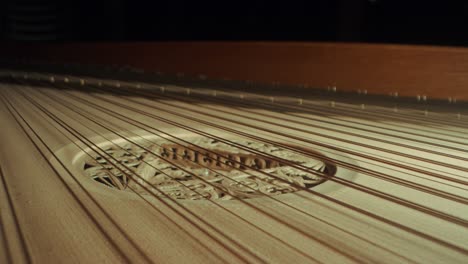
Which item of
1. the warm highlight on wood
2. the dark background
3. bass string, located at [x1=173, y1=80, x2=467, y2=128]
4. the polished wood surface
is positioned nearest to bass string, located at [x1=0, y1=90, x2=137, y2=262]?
the warm highlight on wood

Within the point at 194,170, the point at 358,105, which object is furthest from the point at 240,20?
the point at 194,170

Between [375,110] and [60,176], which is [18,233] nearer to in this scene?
[60,176]

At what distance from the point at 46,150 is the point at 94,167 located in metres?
0.16

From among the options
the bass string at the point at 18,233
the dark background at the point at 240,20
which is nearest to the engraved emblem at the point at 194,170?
the bass string at the point at 18,233

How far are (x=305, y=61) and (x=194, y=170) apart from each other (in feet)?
2.05

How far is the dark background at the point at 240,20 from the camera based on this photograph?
3.36 meters

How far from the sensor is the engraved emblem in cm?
105

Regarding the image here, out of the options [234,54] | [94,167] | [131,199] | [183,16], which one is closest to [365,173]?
[131,199]

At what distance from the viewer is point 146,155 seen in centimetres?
138

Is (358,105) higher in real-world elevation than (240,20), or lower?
lower

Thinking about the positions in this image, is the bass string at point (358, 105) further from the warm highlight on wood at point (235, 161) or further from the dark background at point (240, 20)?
the dark background at point (240, 20)

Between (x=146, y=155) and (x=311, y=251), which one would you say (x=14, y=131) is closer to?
(x=146, y=155)

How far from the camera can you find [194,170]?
1253 millimetres

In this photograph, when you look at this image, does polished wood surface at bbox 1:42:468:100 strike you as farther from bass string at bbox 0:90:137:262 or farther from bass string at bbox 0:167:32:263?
bass string at bbox 0:167:32:263
